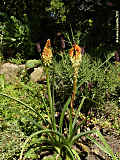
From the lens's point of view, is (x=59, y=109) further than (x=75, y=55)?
Yes

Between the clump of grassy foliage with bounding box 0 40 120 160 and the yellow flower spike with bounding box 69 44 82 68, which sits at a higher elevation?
the yellow flower spike with bounding box 69 44 82 68

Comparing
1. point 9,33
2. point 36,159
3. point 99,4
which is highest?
point 99,4

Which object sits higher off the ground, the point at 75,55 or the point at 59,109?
the point at 75,55

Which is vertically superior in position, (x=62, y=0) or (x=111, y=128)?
(x=62, y=0)

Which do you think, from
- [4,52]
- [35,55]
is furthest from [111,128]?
[4,52]

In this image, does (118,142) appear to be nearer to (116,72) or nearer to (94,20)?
(116,72)

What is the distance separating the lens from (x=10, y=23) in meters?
3.96

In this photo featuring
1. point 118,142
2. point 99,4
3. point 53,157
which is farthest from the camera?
point 99,4

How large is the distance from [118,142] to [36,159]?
91 cm

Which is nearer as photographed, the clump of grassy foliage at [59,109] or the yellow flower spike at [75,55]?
the yellow flower spike at [75,55]

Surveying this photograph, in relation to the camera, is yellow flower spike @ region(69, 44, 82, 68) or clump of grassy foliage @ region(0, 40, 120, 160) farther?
clump of grassy foliage @ region(0, 40, 120, 160)

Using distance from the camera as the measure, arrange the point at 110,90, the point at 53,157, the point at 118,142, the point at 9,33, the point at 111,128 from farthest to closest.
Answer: the point at 9,33 → the point at 110,90 → the point at 111,128 → the point at 118,142 → the point at 53,157

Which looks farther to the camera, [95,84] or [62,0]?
[62,0]

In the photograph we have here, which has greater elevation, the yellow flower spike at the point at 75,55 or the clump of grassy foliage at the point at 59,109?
the yellow flower spike at the point at 75,55
